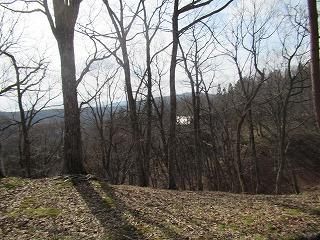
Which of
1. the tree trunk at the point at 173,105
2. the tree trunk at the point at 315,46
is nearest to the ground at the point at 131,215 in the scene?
the tree trunk at the point at 315,46

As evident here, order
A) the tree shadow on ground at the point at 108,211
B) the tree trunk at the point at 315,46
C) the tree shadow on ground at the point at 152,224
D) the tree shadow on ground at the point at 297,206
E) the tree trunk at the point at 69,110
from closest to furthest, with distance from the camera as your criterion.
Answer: the tree shadow on ground at the point at 108,211, the tree shadow on ground at the point at 152,224, the tree shadow on ground at the point at 297,206, the tree trunk at the point at 69,110, the tree trunk at the point at 315,46

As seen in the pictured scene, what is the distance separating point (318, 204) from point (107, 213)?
19.4 ft

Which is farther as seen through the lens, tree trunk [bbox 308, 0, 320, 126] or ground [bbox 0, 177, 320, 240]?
tree trunk [bbox 308, 0, 320, 126]

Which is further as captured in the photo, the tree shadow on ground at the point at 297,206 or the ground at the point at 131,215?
the tree shadow on ground at the point at 297,206

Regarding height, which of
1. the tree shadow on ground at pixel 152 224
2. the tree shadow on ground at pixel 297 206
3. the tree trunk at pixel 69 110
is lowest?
the tree shadow on ground at pixel 297 206

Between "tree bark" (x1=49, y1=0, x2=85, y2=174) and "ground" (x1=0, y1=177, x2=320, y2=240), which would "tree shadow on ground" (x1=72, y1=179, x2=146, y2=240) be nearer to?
"ground" (x1=0, y1=177, x2=320, y2=240)

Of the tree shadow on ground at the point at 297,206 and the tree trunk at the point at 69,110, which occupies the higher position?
the tree trunk at the point at 69,110

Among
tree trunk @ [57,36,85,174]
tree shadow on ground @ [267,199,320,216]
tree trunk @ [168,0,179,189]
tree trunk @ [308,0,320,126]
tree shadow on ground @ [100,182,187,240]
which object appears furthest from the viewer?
tree trunk @ [168,0,179,189]

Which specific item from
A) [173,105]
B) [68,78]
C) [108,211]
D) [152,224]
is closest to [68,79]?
[68,78]

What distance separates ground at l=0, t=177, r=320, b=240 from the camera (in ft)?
23.7

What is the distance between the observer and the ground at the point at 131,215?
7.23 m

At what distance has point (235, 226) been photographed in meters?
8.02

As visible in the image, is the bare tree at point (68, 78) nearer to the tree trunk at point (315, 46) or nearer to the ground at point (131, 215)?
the ground at point (131, 215)

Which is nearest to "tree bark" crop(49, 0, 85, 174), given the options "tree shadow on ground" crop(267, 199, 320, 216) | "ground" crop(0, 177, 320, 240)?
"ground" crop(0, 177, 320, 240)
